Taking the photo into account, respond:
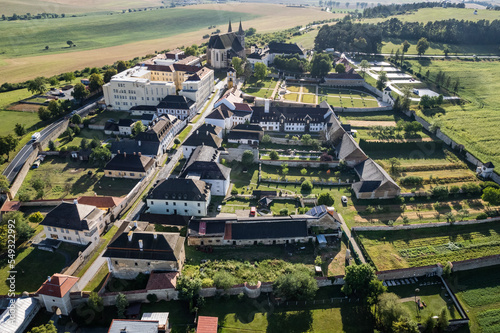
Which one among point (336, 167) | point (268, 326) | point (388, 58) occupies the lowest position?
point (268, 326)

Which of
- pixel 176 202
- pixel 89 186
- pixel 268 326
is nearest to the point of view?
pixel 268 326

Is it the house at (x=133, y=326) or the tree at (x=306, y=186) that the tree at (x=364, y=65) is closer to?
the tree at (x=306, y=186)

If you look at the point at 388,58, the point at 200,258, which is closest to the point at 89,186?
the point at 200,258

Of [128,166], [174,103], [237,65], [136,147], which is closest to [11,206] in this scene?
[128,166]

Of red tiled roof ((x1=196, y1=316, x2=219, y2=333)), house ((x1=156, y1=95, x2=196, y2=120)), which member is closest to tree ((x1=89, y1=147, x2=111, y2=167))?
house ((x1=156, y1=95, x2=196, y2=120))

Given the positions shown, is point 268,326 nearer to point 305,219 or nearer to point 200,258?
point 200,258

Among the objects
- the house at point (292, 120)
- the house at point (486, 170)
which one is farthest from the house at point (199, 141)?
the house at point (486, 170)
